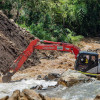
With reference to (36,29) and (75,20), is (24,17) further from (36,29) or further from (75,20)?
(75,20)

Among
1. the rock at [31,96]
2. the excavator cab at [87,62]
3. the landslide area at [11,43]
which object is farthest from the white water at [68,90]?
the landslide area at [11,43]

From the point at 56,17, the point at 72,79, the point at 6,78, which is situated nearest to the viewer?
the point at 72,79

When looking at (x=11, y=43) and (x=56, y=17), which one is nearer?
(x=11, y=43)

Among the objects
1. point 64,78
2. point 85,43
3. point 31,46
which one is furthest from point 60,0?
point 64,78

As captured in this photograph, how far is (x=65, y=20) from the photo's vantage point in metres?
31.2

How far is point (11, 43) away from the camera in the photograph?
18453 millimetres

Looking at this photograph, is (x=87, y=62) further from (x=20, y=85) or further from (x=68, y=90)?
(x=20, y=85)

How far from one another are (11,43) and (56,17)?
1263 cm

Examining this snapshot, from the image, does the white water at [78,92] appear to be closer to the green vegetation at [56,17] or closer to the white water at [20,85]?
the white water at [20,85]

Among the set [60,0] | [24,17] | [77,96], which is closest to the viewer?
[77,96]

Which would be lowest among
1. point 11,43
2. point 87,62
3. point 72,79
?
point 72,79

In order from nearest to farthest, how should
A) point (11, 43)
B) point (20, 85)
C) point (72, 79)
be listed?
point (72, 79), point (20, 85), point (11, 43)

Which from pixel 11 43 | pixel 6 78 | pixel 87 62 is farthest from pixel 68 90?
pixel 11 43

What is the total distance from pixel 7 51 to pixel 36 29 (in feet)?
23.6
